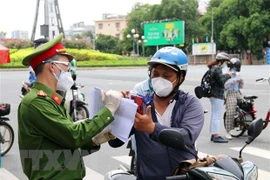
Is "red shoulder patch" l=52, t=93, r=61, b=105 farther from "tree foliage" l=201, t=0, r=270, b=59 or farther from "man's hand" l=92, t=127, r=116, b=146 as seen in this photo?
"tree foliage" l=201, t=0, r=270, b=59

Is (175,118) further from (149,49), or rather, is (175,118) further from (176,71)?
(149,49)

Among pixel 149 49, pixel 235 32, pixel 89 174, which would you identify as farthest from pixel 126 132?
pixel 149 49

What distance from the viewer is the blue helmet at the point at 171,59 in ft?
10.4

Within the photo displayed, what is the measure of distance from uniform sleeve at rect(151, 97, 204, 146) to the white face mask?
6.5 inches

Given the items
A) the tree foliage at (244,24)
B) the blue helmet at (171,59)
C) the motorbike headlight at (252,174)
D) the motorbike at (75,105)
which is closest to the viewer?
the motorbike headlight at (252,174)

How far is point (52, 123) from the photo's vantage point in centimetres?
274

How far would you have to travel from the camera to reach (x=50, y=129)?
2.74 metres

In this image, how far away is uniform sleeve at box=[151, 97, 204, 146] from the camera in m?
3.01

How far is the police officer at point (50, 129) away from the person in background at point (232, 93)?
7.12m

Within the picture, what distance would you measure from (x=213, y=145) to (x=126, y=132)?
21.1 ft

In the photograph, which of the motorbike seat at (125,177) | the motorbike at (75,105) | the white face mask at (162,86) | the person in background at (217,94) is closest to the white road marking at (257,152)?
the person in background at (217,94)

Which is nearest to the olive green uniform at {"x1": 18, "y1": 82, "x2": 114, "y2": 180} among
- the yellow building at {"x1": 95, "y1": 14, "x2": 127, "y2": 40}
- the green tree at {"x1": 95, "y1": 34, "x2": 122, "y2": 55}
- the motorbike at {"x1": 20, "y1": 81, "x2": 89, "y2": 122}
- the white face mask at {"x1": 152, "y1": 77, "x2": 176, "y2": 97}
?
the white face mask at {"x1": 152, "y1": 77, "x2": 176, "y2": 97}

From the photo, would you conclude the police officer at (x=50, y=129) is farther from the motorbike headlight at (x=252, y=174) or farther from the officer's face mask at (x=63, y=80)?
the motorbike headlight at (x=252, y=174)

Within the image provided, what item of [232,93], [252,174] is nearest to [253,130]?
[252,174]
